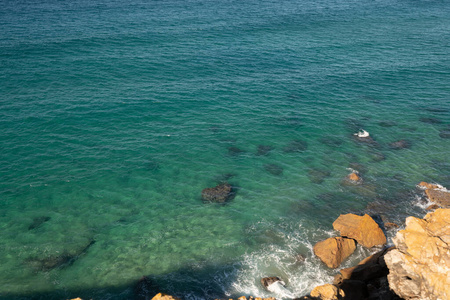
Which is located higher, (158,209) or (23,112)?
(23,112)

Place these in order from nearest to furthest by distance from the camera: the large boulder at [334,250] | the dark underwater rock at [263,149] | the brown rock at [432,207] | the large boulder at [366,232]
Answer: the large boulder at [334,250] < the large boulder at [366,232] < the brown rock at [432,207] < the dark underwater rock at [263,149]

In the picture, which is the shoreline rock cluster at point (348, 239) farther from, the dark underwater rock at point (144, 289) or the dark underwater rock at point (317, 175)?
the dark underwater rock at point (144, 289)

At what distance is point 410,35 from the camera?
97.1 metres

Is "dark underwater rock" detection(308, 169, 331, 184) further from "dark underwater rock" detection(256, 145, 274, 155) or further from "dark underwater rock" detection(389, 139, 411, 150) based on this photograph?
"dark underwater rock" detection(389, 139, 411, 150)

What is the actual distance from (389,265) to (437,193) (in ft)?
67.5

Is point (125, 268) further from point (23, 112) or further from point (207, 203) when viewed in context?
point (23, 112)

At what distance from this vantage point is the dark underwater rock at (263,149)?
5067 cm

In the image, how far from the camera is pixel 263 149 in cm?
5141

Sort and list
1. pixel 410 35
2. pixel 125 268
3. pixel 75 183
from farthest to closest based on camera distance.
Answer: pixel 410 35, pixel 75 183, pixel 125 268

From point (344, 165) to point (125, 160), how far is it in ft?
107

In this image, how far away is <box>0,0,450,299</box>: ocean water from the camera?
3319 centimetres

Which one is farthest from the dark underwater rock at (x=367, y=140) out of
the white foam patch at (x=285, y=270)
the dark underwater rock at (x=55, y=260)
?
the dark underwater rock at (x=55, y=260)

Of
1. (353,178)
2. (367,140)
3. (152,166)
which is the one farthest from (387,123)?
(152,166)

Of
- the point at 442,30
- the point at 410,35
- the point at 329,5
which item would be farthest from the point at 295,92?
the point at 329,5
